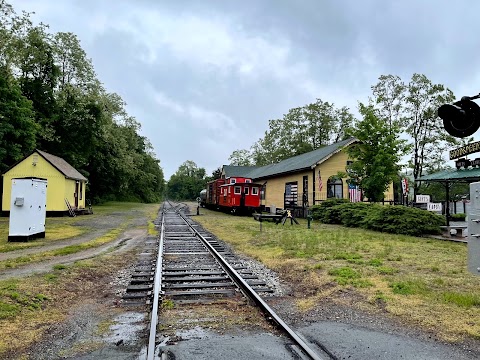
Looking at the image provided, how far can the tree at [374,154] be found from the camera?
827 inches

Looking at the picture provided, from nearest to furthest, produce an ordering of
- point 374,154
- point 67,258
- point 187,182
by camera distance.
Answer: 1. point 67,258
2. point 374,154
3. point 187,182

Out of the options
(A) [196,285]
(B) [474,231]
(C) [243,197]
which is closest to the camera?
(B) [474,231]

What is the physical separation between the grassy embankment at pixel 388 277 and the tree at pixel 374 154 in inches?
300

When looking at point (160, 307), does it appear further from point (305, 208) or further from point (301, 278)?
point (305, 208)

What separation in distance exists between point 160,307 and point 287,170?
27189 millimetres

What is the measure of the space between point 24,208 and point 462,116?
1362 cm

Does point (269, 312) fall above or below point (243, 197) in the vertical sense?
below

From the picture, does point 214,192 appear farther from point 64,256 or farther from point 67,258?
point 67,258

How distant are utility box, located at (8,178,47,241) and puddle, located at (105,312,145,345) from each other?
955 centimetres

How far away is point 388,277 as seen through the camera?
796cm

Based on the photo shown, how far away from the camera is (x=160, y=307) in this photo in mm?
5840

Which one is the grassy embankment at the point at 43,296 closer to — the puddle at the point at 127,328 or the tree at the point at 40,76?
the puddle at the point at 127,328

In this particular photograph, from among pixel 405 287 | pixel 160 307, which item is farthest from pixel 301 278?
pixel 160 307

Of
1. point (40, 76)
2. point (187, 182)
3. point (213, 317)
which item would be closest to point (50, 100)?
point (40, 76)
